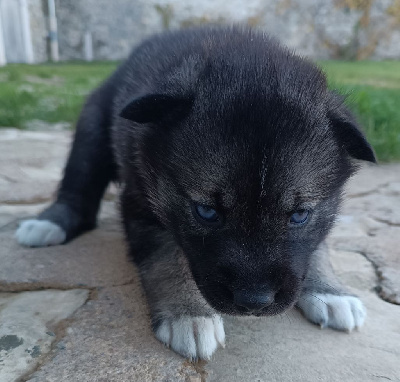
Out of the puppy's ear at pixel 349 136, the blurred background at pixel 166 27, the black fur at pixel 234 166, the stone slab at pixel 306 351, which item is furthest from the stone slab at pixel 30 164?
the blurred background at pixel 166 27

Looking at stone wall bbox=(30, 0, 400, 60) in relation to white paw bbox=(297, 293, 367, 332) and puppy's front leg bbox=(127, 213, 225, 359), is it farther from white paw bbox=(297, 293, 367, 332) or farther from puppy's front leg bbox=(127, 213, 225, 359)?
white paw bbox=(297, 293, 367, 332)

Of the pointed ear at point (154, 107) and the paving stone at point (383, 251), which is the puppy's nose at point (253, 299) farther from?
the paving stone at point (383, 251)

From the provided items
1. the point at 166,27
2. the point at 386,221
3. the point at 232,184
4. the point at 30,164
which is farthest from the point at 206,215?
the point at 166,27

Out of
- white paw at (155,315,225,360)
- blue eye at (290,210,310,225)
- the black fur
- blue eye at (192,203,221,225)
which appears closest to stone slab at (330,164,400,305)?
the black fur

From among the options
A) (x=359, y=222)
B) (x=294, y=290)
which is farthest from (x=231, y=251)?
(x=359, y=222)

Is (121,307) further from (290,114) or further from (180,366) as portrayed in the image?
(290,114)

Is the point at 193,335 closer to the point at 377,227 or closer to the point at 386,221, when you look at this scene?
the point at 377,227
